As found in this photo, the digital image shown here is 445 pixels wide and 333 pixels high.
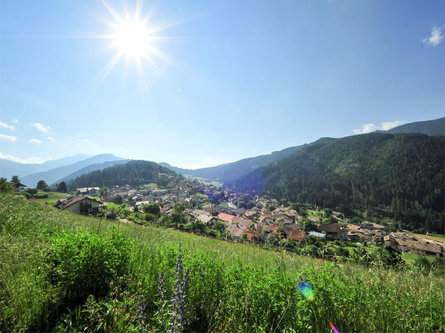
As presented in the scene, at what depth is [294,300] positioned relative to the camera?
8.40 ft

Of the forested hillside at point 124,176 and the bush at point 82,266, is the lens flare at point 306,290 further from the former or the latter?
the forested hillside at point 124,176

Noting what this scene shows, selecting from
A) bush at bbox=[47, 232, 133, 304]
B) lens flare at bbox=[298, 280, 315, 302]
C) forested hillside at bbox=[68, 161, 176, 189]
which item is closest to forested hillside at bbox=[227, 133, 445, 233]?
forested hillside at bbox=[68, 161, 176, 189]

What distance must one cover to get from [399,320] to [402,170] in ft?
593

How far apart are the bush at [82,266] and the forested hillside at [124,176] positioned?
14368 centimetres

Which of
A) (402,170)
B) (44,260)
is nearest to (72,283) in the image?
(44,260)

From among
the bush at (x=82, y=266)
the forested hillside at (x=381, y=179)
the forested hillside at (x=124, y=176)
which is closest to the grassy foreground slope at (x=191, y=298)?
the bush at (x=82, y=266)

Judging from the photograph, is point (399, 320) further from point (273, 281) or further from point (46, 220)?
point (46, 220)

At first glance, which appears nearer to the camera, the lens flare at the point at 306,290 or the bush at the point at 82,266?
the lens flare at the point at 306,290

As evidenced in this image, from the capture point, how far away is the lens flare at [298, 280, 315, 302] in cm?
258

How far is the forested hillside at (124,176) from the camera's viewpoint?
132613mm

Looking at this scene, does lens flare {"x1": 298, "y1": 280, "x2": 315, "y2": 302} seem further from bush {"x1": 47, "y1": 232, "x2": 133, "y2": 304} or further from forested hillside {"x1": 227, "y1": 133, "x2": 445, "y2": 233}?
forested hillside {"x1": 227, "y1": 133, "x2": 445, "y2": 233}

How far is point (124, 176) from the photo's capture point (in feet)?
516

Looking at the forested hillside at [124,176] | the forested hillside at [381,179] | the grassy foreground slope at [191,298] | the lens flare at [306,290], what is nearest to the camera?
the grassy foreground slope at [191,298]

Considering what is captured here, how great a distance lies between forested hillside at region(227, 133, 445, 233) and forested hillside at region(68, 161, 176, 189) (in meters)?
116
